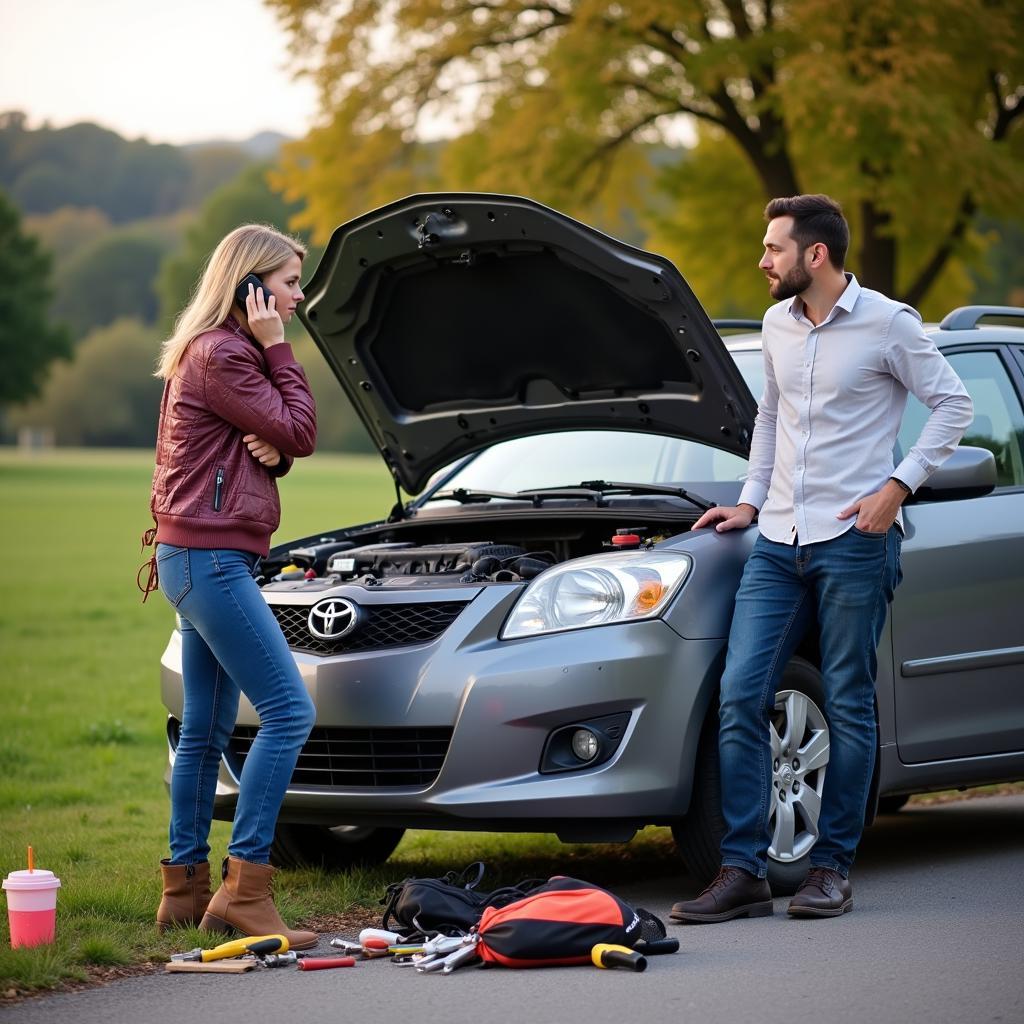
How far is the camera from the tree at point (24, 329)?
260 ft

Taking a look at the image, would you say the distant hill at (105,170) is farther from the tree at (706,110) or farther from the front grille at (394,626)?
the front grille at (394,626)

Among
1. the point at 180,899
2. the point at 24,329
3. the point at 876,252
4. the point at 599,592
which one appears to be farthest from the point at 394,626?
the point at 24,329

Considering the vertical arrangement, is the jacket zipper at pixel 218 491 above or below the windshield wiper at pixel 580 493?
above

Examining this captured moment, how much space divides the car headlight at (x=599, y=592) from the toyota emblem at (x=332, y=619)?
20.4 inches

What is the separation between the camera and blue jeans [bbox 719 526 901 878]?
211 inches

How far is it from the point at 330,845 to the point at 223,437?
6.57 feet

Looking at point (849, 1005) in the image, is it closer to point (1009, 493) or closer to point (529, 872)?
point (529, 872)

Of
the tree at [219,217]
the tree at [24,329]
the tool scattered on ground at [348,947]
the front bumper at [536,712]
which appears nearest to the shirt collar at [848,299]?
the front bumper at [536,712]

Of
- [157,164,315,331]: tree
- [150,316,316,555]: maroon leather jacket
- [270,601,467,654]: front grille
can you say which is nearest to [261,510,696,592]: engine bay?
[270,601,467,654]: front grille

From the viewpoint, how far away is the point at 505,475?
273 inches

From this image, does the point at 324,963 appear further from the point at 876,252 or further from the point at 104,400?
the point at 104,400

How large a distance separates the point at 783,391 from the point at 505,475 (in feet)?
5.42

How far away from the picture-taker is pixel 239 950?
4.87 m

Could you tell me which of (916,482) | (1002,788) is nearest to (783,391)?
(916,482)
